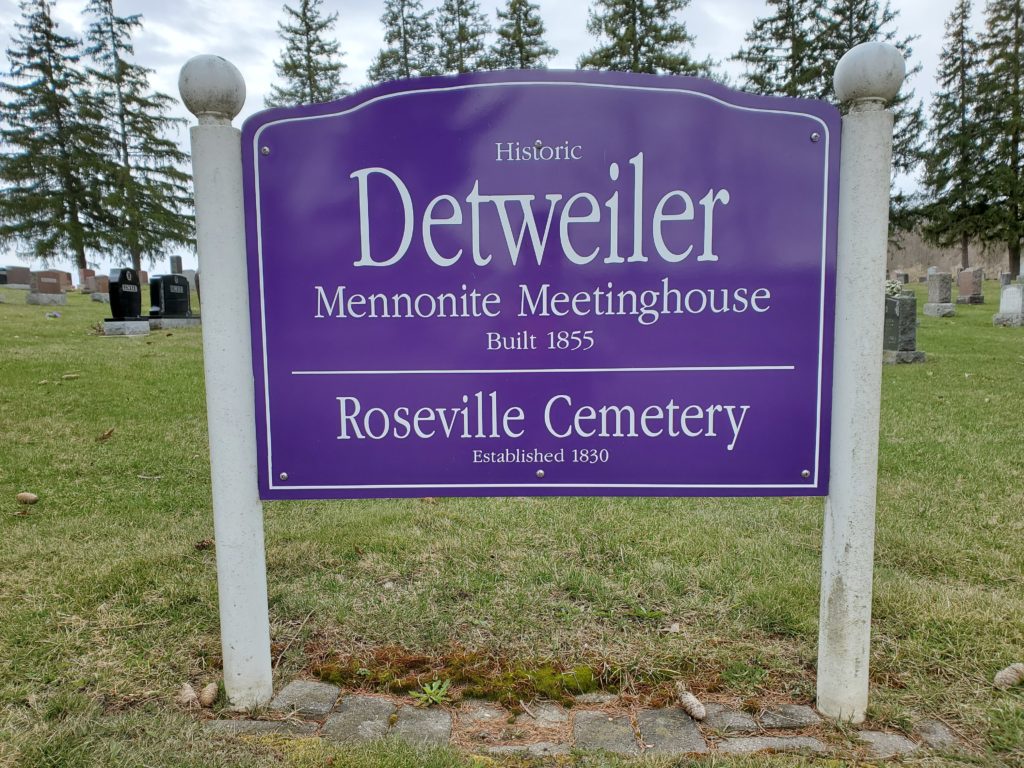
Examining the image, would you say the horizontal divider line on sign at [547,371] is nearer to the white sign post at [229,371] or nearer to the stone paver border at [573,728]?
the white sign post at [229,371]

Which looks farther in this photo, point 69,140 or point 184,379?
point 69,140

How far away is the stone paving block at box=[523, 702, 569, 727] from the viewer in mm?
2043

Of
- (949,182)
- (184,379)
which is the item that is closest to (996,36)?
(949,182)

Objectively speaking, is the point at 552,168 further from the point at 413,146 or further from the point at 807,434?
the point at 807,434

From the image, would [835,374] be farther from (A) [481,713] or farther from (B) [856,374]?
(A) [481,713]

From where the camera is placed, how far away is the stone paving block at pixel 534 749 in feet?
6.17

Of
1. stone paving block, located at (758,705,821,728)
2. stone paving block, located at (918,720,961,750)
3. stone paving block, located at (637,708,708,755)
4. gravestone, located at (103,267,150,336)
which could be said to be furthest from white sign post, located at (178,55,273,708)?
gravestone, located at (103,267,150,336)

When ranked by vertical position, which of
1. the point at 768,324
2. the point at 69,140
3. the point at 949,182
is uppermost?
the point at 69,140

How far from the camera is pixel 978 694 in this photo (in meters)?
2.09

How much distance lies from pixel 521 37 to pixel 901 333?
94.8ft

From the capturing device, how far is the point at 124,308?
1235 centimetres

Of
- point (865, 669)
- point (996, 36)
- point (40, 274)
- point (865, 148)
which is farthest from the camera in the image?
point (996, 36)

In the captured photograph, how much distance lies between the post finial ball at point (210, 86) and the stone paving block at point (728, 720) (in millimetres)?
2309

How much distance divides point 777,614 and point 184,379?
698 cm
